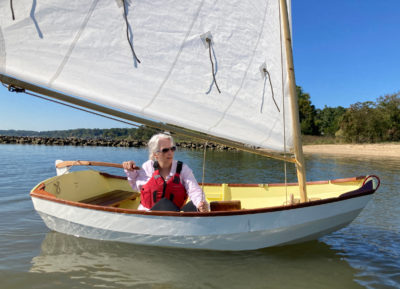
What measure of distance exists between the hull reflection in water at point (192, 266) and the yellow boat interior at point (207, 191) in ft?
3.78

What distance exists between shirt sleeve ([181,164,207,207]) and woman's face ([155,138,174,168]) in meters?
0.28

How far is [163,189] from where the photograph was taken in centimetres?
472

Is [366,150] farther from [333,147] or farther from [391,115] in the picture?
[391,115]

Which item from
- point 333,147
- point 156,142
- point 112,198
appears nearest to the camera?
point 156,142

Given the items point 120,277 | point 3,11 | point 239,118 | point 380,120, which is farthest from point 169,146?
point 380,120

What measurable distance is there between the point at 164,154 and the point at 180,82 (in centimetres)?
123

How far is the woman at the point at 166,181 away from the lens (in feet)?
15.2

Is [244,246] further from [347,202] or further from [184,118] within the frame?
[184,118]

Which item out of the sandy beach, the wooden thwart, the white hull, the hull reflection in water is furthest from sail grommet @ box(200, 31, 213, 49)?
the sandy beach

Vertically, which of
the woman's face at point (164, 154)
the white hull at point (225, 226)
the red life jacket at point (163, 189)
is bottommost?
the white hull at point (225, 226)

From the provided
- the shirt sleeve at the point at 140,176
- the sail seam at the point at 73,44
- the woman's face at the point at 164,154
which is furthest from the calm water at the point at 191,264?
the sail seam at the point at 73,44

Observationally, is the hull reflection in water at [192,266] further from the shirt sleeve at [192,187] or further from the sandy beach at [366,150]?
the sandy beach at [366,150]

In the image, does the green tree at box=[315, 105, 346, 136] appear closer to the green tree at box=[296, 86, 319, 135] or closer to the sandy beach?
the green tree at box=[296, 86, 319, 135]

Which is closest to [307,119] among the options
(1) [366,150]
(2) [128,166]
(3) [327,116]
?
(3) [327,116]
